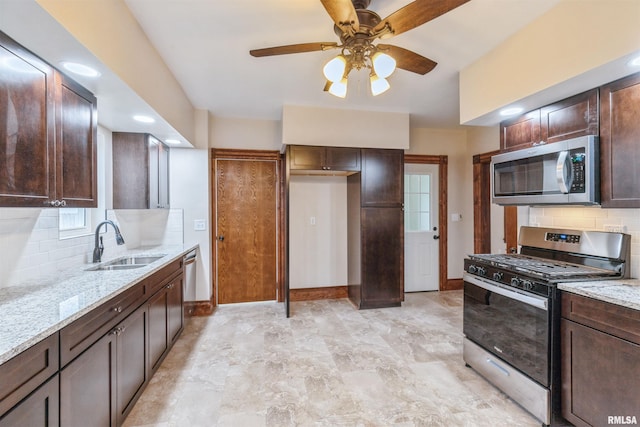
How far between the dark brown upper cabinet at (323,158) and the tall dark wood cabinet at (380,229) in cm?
16

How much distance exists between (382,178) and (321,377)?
2445 millimetres

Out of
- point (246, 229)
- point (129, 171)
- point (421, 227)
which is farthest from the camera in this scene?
point (421, 227)

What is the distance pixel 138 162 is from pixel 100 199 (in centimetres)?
48

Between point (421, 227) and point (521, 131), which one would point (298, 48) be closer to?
point (521, 131)

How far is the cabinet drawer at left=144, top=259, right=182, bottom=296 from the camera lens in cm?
214

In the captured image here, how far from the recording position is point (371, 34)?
66.0 inches

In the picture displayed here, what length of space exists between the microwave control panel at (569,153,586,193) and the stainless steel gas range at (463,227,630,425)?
40cm

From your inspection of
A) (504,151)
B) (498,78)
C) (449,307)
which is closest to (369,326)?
(449,307)

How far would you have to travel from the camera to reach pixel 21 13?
118 centimetres

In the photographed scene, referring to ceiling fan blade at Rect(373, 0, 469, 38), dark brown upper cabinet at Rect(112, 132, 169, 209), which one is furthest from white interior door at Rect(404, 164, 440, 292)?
dark brown upper cabinet at Rect(112, 132, 169, 209)

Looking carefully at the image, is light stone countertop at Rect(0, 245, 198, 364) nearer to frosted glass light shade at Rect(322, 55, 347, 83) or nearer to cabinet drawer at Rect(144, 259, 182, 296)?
cabinet drawer at Rect(144, 259, 182, 296)

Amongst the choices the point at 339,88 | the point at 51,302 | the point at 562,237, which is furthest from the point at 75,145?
the point at 562,237

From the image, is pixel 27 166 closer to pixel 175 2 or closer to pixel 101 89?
pixel 101 89

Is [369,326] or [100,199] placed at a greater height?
[100,199]
